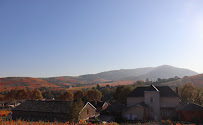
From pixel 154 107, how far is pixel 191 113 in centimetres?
823

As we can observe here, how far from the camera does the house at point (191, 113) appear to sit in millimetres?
29750

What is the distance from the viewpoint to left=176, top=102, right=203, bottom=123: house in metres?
29.8

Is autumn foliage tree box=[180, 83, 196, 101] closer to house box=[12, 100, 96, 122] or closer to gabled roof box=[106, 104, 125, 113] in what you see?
gabled roof box=[106, 104, 125, 113]

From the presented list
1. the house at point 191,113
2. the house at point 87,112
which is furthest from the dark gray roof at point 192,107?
the house at point 87,112

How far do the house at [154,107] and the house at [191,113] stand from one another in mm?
3195

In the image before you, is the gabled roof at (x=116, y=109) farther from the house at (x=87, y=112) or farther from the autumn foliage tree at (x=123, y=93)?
the autumn foliage tree at (x=123, y=93)

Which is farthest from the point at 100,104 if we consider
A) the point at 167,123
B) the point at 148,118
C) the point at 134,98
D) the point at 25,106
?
the point at 167,123

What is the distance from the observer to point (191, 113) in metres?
30.7

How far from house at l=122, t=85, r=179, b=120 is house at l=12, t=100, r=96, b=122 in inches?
378

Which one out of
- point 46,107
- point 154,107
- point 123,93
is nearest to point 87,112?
point 46,107

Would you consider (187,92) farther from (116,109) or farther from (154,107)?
(116,109)

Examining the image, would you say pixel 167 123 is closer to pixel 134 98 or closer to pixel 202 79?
pixel 134 98

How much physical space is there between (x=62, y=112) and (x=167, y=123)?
21285 mm

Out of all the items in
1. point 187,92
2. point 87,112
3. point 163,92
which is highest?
point 163,92
